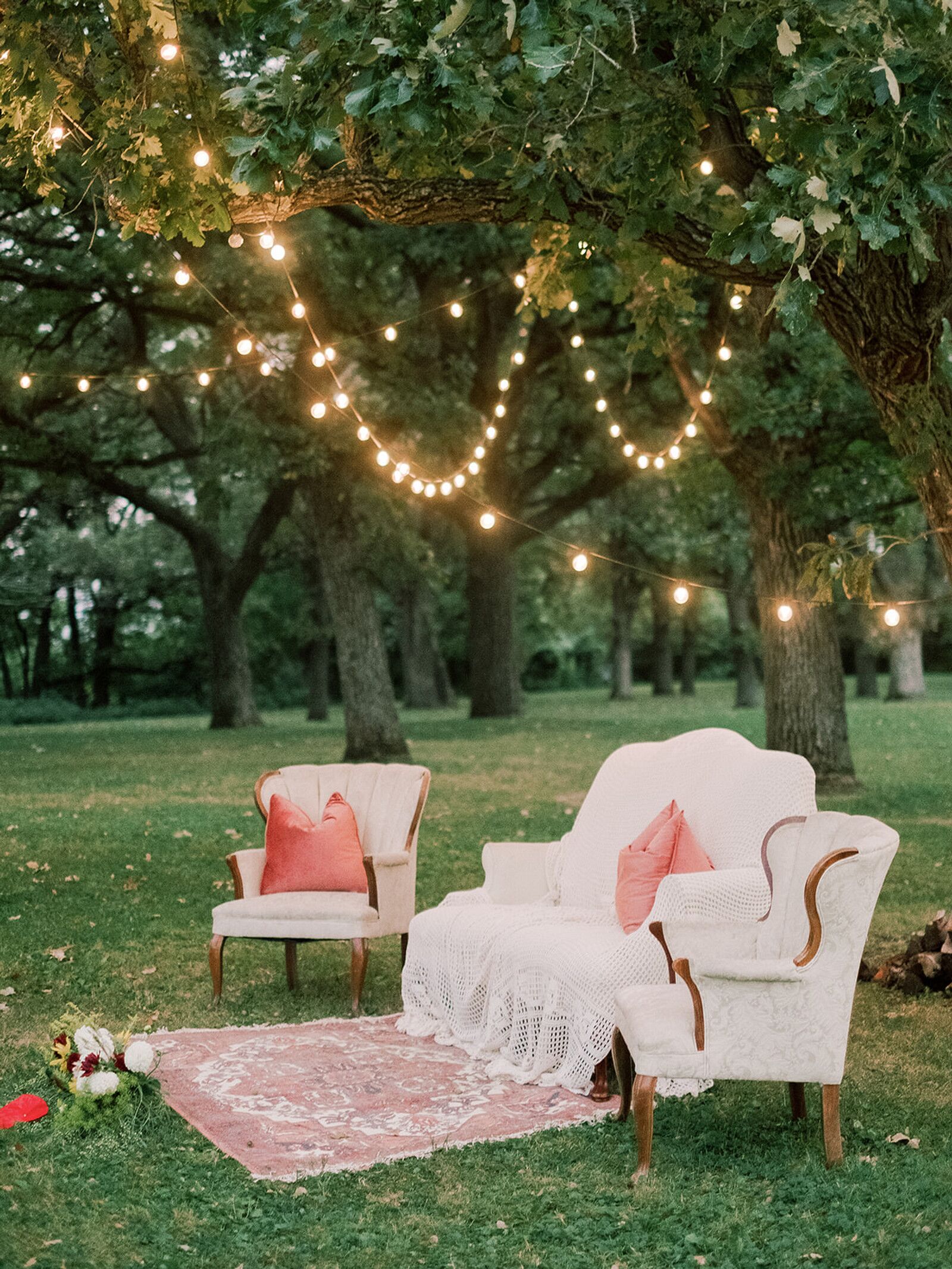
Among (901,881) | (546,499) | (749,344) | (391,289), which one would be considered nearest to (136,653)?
(546,499)

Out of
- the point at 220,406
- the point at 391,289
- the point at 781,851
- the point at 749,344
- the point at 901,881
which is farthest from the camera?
the point at 391,289

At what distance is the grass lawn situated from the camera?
3.60 m

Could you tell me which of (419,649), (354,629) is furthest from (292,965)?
(419,649)

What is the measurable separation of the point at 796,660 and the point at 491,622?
37.0 ft

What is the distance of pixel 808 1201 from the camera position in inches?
153

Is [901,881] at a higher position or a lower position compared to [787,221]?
lower

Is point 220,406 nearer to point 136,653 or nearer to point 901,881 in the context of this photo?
point 901,881

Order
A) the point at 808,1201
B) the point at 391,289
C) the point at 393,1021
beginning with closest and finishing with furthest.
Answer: the point at 808,1201 → the point at 393,1021 → the point at 391,289

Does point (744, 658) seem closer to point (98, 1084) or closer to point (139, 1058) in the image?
point (139, 1058)

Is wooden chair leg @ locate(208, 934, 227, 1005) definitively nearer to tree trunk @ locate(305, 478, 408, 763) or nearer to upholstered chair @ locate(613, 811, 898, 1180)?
upholstered chair @ locate(613, 811, 898, 1180)

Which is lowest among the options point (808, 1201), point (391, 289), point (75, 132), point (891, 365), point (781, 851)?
point (808, 1201)

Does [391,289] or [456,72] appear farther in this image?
[391,289]

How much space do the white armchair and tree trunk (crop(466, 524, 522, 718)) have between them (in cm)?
1600

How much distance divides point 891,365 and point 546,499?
20310 mm
